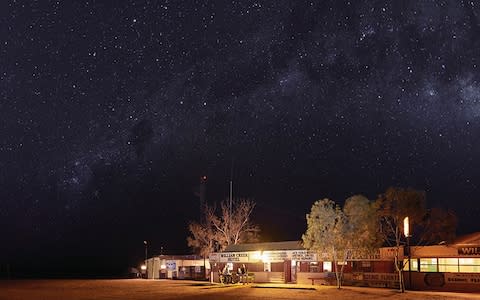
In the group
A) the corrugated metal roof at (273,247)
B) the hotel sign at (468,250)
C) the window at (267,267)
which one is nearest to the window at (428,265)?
the hotel sign at (468,250)

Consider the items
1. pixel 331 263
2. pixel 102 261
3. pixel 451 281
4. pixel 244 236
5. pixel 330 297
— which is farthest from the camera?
pixel 102 261

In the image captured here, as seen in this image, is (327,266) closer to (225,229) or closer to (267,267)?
(267,267)

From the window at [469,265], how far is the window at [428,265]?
192cm

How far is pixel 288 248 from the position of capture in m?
48.8

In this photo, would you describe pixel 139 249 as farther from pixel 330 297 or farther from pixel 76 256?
pixel 330 297

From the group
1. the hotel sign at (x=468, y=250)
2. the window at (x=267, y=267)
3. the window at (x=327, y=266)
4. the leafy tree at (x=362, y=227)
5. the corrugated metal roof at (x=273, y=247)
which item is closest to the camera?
the hotel sign at (x=468, y=250)

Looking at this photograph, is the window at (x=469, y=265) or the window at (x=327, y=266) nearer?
the window at (x=469, y=265)

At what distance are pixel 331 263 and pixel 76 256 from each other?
14980cm

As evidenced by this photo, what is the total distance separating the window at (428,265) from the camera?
130ft

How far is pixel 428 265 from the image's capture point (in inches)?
1580

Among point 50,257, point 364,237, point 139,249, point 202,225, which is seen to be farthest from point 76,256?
point 364,237

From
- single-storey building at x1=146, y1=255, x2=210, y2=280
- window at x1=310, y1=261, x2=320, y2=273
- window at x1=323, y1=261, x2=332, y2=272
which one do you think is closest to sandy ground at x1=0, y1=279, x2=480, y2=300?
window at x1=323, y1=261, x2=332, y2=272

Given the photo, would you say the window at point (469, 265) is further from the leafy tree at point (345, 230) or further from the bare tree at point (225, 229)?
the bare tree at point (225, 229)

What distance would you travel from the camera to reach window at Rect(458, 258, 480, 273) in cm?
3725
